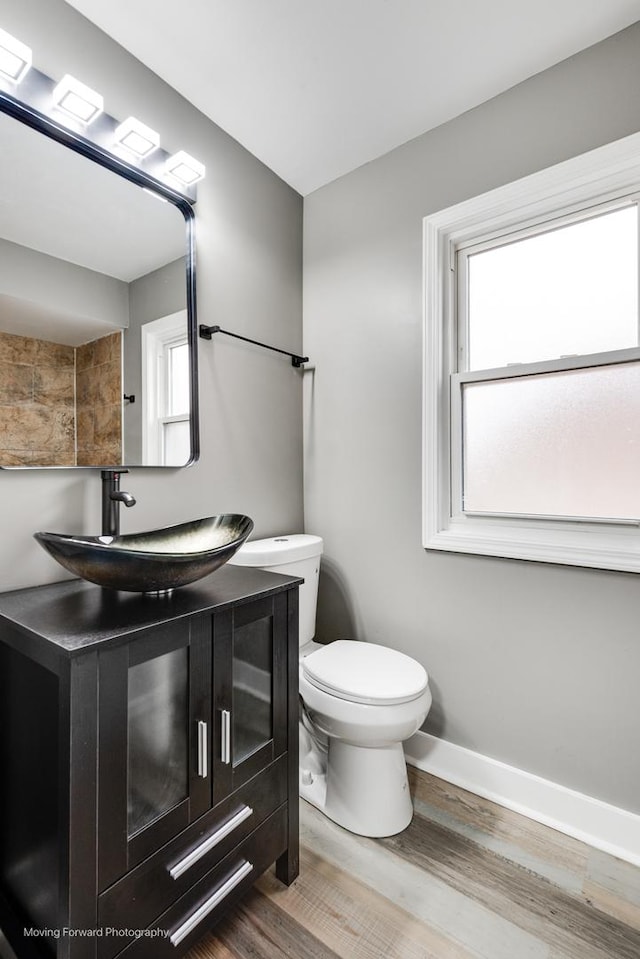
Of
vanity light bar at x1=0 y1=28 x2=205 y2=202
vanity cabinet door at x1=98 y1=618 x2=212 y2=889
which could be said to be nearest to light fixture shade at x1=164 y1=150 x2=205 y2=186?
vanity light bar at x1=0 y1=28 x2=205 y2=202

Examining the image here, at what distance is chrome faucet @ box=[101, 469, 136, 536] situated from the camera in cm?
127

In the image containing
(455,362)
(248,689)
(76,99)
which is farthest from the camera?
(455,362)

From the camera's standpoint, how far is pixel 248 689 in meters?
1.13

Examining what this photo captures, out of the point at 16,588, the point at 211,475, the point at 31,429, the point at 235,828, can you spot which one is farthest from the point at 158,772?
the point at 211,475

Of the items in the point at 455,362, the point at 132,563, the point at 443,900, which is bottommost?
the point at 443,900

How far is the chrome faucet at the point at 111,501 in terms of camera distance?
1.27 meters

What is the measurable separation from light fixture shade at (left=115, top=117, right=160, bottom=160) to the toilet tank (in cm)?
133

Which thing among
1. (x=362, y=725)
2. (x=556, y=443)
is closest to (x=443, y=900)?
(x=362, y=725)

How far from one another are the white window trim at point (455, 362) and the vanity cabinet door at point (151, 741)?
107cm

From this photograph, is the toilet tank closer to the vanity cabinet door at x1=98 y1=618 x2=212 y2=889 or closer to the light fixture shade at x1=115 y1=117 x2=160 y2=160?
the vanity cabinet door at x1=98 y1=618 x2=212 y2=889

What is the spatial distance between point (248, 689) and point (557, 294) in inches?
63.1

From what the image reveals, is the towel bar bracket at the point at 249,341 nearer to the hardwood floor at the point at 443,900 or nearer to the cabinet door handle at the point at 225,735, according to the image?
the cabinet door handle at the point at 225,735

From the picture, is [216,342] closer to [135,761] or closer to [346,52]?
[346,52]

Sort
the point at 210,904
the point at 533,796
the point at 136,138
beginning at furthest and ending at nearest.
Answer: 1. the point at 533,796
2. the point at 136,138
3. the point at 210,904
